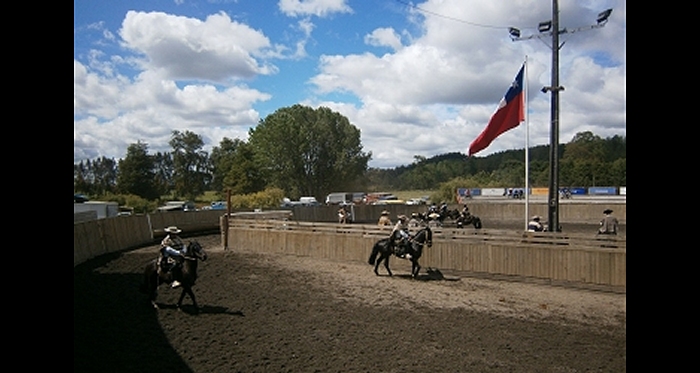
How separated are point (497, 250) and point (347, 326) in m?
6.82

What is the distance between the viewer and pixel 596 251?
12906 millimetres

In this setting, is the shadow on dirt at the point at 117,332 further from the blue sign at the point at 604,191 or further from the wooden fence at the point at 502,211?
the blue sign at the point at 604,191

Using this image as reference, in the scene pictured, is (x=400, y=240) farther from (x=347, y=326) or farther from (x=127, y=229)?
(x=127, y=229)

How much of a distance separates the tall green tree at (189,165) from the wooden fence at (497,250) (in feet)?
202

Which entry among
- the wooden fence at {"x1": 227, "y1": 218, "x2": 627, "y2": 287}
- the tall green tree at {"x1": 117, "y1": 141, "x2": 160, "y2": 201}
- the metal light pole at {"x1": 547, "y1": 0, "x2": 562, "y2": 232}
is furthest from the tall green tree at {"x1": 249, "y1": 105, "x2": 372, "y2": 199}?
the metal light pole at {"x1": 547, "y1": 0, "x2": 562, "y2": 232}

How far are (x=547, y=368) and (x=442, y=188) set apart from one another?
57.8 metres

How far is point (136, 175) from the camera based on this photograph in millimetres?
47781

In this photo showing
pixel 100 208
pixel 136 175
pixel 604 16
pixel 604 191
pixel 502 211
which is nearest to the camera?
pixel 604 16

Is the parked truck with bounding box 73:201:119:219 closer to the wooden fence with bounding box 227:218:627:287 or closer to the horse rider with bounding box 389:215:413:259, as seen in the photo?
the wooden fence with bounding box 227:218:627:287

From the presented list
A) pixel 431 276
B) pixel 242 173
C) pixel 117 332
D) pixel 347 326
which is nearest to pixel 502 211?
pixel 431 276

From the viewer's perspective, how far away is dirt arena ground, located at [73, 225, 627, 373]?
7.58 metres

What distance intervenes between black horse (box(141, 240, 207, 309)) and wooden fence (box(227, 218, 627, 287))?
26.7ft
